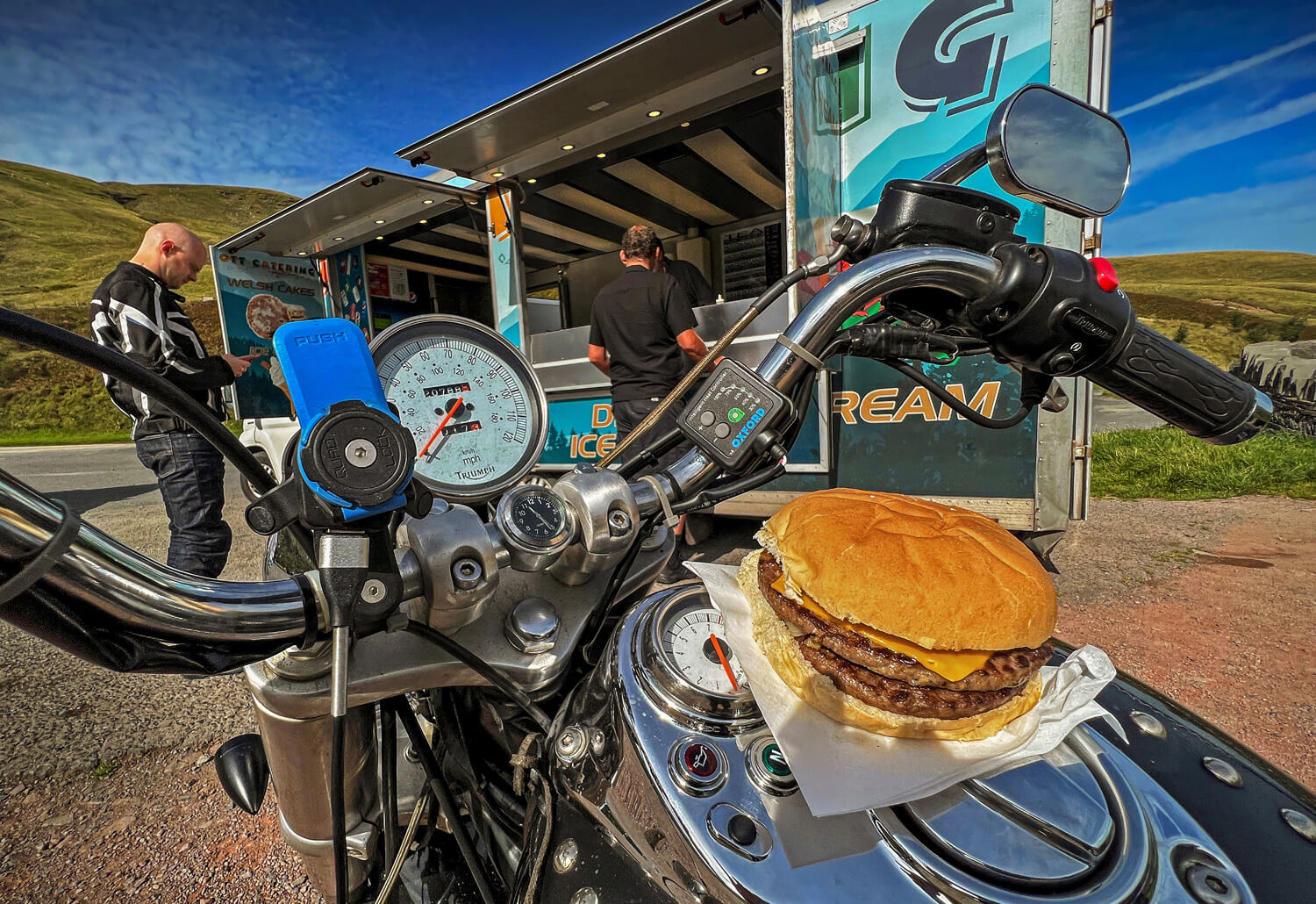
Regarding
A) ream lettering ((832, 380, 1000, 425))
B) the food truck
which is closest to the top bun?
the food truck

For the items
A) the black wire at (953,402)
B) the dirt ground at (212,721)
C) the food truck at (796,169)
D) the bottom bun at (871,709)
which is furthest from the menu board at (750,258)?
the bottom bun at (871,709)

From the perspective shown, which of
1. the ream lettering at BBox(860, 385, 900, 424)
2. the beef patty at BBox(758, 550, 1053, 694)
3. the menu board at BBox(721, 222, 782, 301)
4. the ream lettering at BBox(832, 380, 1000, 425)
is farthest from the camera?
the menu board at BBox(721, 222, 782, 301)

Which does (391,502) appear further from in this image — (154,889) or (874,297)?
(154,889)

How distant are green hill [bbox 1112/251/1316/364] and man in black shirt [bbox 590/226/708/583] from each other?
1107 cm

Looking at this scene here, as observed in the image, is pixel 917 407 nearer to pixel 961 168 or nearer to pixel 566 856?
pixel 961 168

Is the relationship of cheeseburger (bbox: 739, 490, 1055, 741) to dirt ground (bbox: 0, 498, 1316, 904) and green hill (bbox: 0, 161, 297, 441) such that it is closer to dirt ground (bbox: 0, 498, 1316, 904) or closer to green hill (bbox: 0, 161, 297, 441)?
dirt ground (bbox: 0, 498, 1316, 904)

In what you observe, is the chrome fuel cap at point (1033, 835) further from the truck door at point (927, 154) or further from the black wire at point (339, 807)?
the truck door at point (927, 154)

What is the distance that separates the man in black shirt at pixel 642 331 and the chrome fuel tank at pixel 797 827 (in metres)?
3.03

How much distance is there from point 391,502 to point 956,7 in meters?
4.01

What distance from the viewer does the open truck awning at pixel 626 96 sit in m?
3.50

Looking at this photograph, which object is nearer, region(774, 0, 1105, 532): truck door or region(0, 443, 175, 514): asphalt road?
region(774, 0, 1105, 532): truck door

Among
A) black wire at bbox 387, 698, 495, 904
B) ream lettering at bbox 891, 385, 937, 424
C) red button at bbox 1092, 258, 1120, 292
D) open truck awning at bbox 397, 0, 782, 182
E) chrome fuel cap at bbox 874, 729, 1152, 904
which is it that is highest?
open truck awning at bbox 397, 0, 782, 182

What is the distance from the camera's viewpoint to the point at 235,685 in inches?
118

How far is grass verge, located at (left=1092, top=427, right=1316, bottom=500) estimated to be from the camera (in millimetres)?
7207
